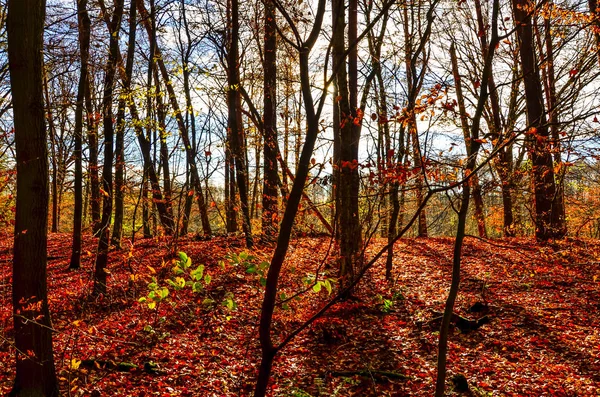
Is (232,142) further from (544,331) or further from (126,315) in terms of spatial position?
(544,331)

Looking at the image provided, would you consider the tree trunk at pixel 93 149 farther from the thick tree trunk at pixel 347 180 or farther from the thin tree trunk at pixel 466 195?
the thin tree trunk at pixel 466 195

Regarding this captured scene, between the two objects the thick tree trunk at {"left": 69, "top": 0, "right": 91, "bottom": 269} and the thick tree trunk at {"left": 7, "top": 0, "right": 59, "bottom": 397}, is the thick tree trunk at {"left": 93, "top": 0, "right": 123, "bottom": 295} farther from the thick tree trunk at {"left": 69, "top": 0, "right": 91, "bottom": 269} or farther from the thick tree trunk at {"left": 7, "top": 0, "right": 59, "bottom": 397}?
the thick tree trunk at {"left": 7, "top": 0, "right": 59, "bottom": 397}

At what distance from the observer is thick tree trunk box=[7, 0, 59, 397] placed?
13.9 ft

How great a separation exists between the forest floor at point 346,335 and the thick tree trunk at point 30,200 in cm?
32

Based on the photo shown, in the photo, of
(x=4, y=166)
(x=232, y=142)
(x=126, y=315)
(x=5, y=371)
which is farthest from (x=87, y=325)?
(x=4, y=166)

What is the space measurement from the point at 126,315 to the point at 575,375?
295 inches

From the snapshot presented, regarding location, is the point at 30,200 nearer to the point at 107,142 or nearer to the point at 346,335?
the point at 107,142

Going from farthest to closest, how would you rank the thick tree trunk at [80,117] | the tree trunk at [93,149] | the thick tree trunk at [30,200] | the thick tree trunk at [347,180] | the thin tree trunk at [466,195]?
the tree trunk at [93,149] < the thick tree trunk at [80,117] < the thick tree trunk at [347,180] < the thick tree trunk at [30,200] < the thin tree trunk at [466,195]

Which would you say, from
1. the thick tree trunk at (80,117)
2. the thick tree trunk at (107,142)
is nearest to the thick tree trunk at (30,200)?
the thick tree trunk at (80,117)

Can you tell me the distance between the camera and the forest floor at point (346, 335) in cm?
555

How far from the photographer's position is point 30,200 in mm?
4387

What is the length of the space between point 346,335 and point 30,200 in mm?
5323

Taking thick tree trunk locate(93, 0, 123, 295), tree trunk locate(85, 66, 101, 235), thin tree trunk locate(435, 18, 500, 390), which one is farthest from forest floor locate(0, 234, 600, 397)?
tree trunk locate(85, 66, 101, 235)

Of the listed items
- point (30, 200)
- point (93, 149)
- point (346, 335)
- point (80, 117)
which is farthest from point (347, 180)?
point (93, 149)
